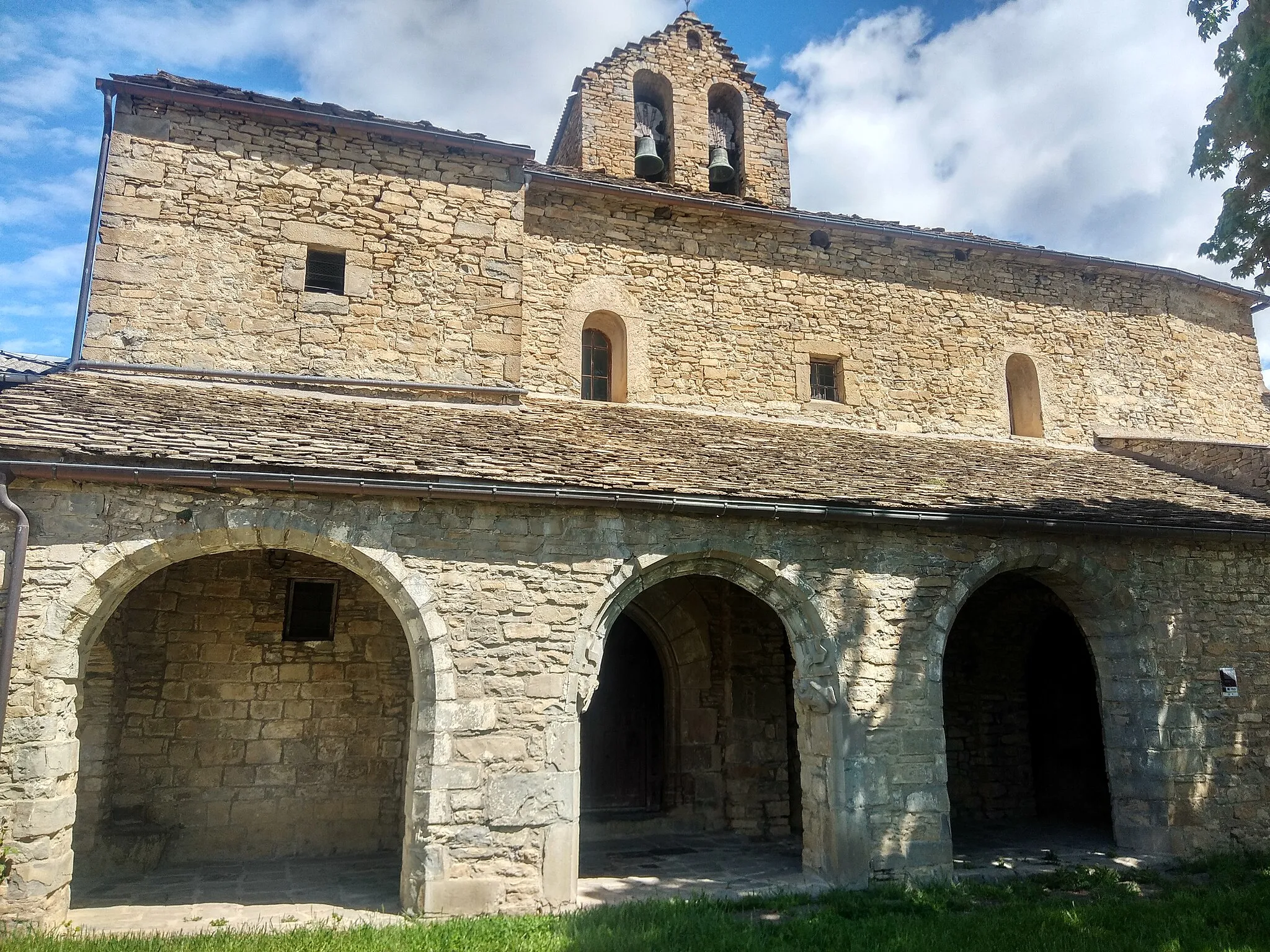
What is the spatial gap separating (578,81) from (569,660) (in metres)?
7.73

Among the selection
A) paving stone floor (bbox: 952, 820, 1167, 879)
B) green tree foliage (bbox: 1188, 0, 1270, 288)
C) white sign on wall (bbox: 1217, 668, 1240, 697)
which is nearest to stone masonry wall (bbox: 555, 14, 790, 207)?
green tree foliage (bbox: 1188, 0, 1270, 288)

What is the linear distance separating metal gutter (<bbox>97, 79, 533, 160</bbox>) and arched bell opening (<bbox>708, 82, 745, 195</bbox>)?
2.87 meters

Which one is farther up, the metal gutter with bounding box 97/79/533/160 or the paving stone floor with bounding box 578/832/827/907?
the metal gutter with bounding box 97/79/533/160

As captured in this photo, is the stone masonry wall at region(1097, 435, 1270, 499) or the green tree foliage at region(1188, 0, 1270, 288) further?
the stone masonry wall at region(1097, 435, 1270, 499)

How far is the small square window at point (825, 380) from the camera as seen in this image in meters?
10.8

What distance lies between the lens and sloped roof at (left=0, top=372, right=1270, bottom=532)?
619cm

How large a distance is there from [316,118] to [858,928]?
868cm

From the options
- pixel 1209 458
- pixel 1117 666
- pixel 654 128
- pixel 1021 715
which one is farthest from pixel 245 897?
pixel 1209 458

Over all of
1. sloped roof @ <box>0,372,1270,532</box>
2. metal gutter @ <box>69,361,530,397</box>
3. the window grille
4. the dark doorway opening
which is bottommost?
the dark doorway opening

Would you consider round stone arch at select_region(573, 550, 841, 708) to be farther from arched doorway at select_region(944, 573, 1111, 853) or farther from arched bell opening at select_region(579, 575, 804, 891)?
arched doorway at select_region(944, 573, 1111, 853)

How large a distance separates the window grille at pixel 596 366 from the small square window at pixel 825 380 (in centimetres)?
254

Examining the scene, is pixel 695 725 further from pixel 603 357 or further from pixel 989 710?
pixel 603 357

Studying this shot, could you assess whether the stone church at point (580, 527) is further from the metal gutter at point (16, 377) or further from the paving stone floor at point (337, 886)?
the paving stone floor at point (337, 886)

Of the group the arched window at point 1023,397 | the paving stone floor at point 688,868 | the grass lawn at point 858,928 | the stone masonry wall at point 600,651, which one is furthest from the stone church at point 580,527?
the grass lawn at point 858,928
